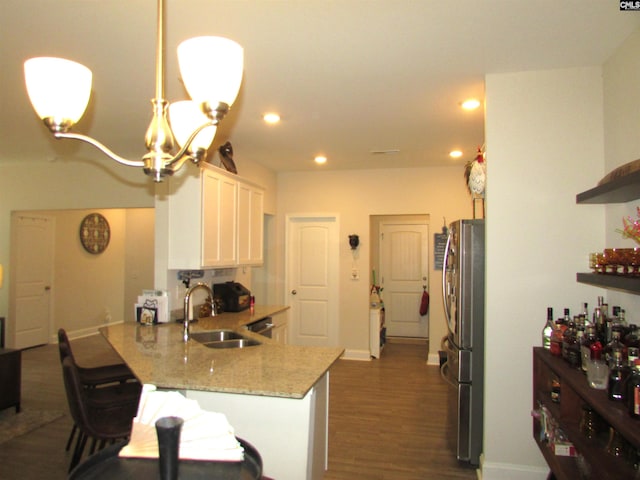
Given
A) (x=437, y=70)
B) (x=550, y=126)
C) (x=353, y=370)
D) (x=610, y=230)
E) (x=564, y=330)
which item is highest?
(x=437, y=70)

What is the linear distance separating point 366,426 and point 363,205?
334cm

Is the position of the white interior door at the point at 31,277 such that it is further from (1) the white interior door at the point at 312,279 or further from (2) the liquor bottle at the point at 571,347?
(2) the liquor bottle at the point at 571,347

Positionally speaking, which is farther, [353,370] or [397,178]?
[397,178]

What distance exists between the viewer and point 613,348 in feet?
6.49

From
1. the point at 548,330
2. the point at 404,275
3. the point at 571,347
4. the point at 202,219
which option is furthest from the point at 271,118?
the point at 404,275

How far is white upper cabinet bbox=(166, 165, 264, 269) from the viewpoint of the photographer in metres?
4.07

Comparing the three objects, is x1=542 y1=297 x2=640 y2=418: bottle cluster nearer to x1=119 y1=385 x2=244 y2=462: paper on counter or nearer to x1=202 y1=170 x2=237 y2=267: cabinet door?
x1=119 y1=385 x2=244 y2=462: paper on counter

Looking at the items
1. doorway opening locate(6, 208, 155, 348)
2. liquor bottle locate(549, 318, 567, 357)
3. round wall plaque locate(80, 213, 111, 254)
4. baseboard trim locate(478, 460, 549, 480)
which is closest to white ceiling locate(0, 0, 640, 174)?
liquor bottle locate(549, 318, 567, 357)

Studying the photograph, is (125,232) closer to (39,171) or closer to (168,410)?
(39,171)

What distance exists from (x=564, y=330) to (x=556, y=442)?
60cm

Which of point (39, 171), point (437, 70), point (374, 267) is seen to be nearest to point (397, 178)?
point (374, 267)

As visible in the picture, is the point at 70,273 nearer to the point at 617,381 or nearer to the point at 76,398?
the point at 76,398

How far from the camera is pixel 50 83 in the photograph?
152cm

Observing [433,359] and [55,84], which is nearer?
[55,84]
